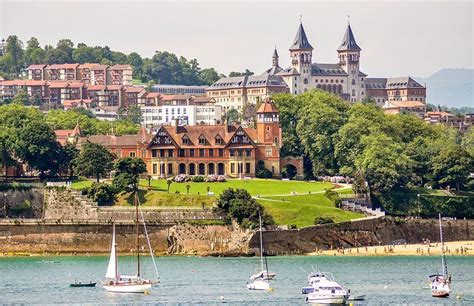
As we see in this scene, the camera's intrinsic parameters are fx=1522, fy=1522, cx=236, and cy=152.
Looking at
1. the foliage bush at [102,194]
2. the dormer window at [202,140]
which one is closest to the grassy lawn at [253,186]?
the foliage bush at [102,194]

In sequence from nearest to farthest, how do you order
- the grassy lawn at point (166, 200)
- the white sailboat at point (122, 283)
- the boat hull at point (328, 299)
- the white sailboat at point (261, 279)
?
the boat hull at point (328, 299)
the white sailboat at point (122, 283)
the white sailboat at point (261, 279)
the grassy lawn at point (166, 200)

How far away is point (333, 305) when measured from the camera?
93812 millimetres

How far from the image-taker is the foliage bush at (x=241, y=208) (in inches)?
5177

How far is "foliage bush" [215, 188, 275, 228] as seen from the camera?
132 m

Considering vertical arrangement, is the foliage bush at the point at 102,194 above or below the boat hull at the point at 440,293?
above

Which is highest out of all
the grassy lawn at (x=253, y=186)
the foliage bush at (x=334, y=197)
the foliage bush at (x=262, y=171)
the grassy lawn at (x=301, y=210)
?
the foliage bush at (x=262, y=171)

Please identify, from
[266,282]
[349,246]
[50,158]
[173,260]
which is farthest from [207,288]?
[50,158]

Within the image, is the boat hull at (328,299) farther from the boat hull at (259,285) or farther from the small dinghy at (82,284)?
the small dinghy at (82,284)

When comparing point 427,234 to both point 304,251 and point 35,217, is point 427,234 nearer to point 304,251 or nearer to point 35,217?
point 304,251

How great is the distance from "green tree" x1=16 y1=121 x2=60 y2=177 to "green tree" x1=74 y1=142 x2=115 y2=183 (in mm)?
2558

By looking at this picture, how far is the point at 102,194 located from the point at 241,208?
15102 mm

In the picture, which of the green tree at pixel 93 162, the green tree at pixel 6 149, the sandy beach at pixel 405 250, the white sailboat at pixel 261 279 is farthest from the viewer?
the green tree at pixel 6 149

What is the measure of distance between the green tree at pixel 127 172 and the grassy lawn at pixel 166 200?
1020mm

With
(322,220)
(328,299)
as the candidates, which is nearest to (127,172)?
(322,220)
